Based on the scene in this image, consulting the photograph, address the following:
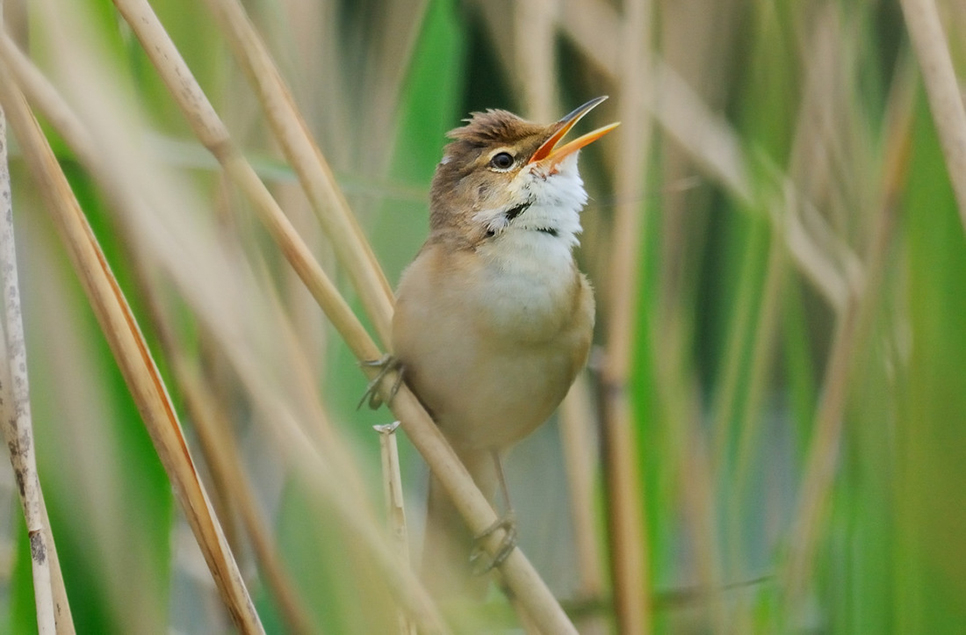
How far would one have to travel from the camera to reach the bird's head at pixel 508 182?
1480 millimetres

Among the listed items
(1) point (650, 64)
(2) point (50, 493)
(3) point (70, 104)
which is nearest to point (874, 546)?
(1) point (650, 64)

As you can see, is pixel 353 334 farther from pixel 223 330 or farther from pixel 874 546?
pixel 874 546

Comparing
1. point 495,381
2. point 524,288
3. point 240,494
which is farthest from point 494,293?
point 240,494

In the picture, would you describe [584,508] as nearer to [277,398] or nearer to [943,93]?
[277,398]

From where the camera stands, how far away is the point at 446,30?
4.50 feet

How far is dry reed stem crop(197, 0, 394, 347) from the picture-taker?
1130 millimetres

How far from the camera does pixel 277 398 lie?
1174mm

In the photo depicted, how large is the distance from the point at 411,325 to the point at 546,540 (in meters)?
0.68

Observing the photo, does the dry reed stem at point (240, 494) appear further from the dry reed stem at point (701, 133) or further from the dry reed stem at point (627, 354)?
the dry reed stem at point (701, 133)

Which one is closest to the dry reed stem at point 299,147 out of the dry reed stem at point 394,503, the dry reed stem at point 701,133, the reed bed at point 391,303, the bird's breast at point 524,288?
the reed bed at point 391,303

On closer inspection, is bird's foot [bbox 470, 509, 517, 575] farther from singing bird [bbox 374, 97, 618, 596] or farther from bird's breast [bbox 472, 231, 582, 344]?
bird's breast [bbox 472, 231, 582, 344]

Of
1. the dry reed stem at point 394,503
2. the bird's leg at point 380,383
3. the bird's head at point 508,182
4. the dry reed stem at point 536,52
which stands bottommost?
the dry reed stem at point 394,503

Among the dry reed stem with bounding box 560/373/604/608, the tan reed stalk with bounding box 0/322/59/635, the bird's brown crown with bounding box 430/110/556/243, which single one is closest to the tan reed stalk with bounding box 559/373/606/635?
the dry reed stem with bounding box 560/373/604/608

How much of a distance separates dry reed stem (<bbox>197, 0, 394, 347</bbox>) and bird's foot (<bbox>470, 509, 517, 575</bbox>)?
0.33 metres
